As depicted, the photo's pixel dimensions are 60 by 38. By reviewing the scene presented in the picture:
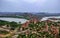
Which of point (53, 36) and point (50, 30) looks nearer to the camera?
point (53, 36)

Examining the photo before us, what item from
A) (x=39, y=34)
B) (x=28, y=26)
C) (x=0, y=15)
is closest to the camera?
(x=39, y=34)

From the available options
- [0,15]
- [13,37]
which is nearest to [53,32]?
[13,37]

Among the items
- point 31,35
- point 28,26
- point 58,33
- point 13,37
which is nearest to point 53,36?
point 58,33

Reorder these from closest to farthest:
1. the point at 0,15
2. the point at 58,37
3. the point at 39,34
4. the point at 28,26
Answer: the point at 58,37 < the point at 39,34 < the point at 28,26 < the point at 0,15

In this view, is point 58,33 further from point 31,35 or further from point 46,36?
point 31,35

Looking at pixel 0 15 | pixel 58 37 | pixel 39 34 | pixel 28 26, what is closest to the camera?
pixel 58 37

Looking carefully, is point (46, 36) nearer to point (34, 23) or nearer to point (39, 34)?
point (39, 34)

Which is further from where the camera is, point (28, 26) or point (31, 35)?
point (28, 26)
